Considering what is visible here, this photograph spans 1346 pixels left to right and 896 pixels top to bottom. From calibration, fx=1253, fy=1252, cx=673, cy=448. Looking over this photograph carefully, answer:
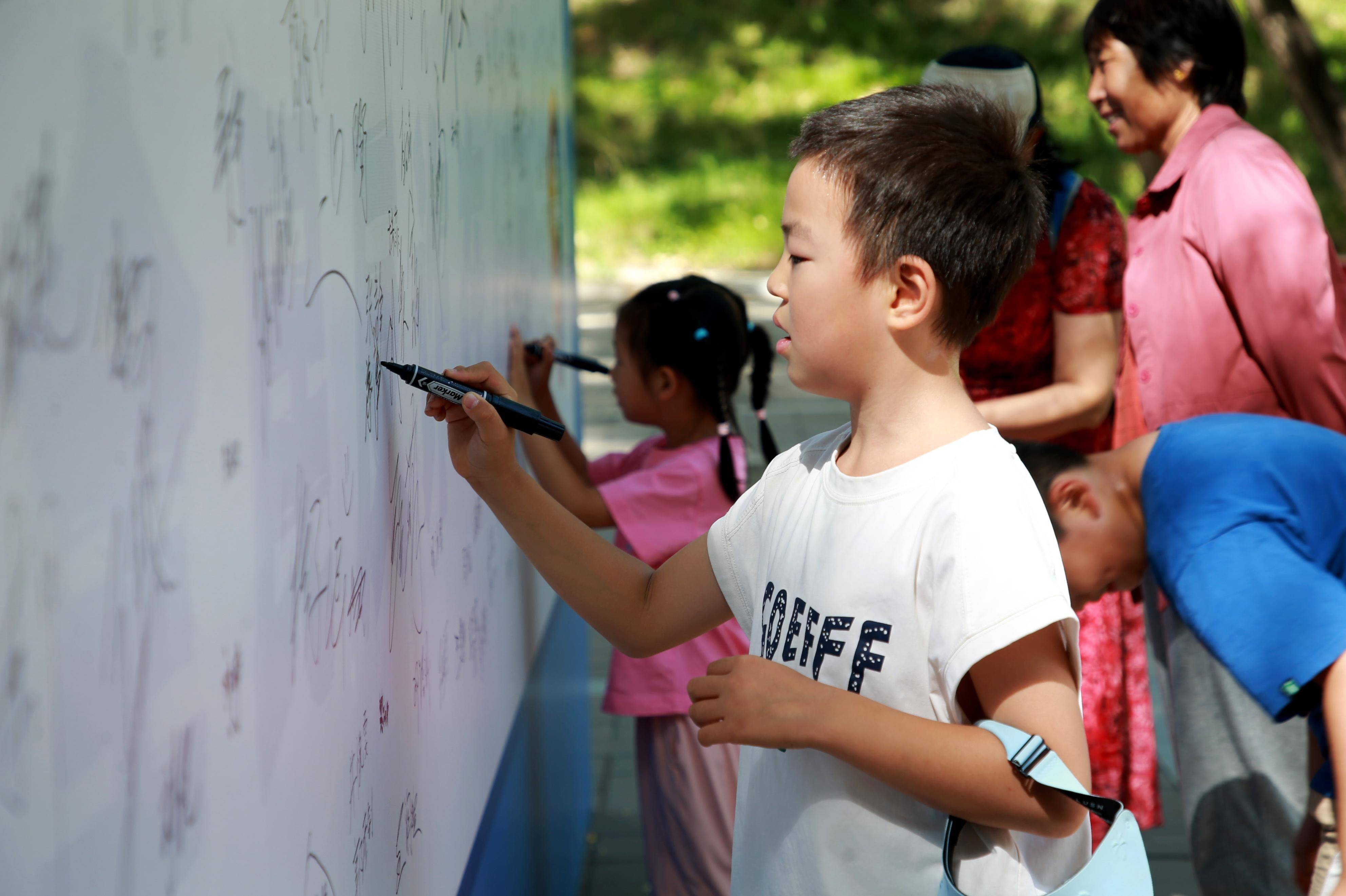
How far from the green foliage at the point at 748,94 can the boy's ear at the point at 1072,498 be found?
10.4m

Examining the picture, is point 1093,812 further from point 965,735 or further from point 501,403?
point 501,403

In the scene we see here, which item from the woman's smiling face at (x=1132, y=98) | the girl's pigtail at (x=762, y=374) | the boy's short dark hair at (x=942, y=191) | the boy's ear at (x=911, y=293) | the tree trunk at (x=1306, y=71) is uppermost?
the tree trunk at (x=1306, y=71)

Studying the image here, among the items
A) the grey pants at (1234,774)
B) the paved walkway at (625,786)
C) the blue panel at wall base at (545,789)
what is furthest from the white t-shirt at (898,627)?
the paved walkway at (625,786)

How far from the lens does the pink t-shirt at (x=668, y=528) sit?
2.13 m

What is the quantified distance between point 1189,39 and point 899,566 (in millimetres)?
1652

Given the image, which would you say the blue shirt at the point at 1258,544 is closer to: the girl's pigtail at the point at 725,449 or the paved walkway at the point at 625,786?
the girl's pigtail at the point at 725,449

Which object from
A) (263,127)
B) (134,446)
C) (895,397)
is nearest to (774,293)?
(895,397)

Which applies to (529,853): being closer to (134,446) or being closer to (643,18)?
(134,446)

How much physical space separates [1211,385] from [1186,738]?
0.65 m

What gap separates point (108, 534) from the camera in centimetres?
60

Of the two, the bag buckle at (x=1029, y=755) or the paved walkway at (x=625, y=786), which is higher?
the bag buckle at (x=1029, y=755)

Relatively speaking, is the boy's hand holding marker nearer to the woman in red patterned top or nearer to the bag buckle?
the bag buckle

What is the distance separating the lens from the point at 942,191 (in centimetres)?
115

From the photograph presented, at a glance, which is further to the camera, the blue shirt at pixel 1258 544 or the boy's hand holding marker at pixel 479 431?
the blue shirt at pixel 1258 544
